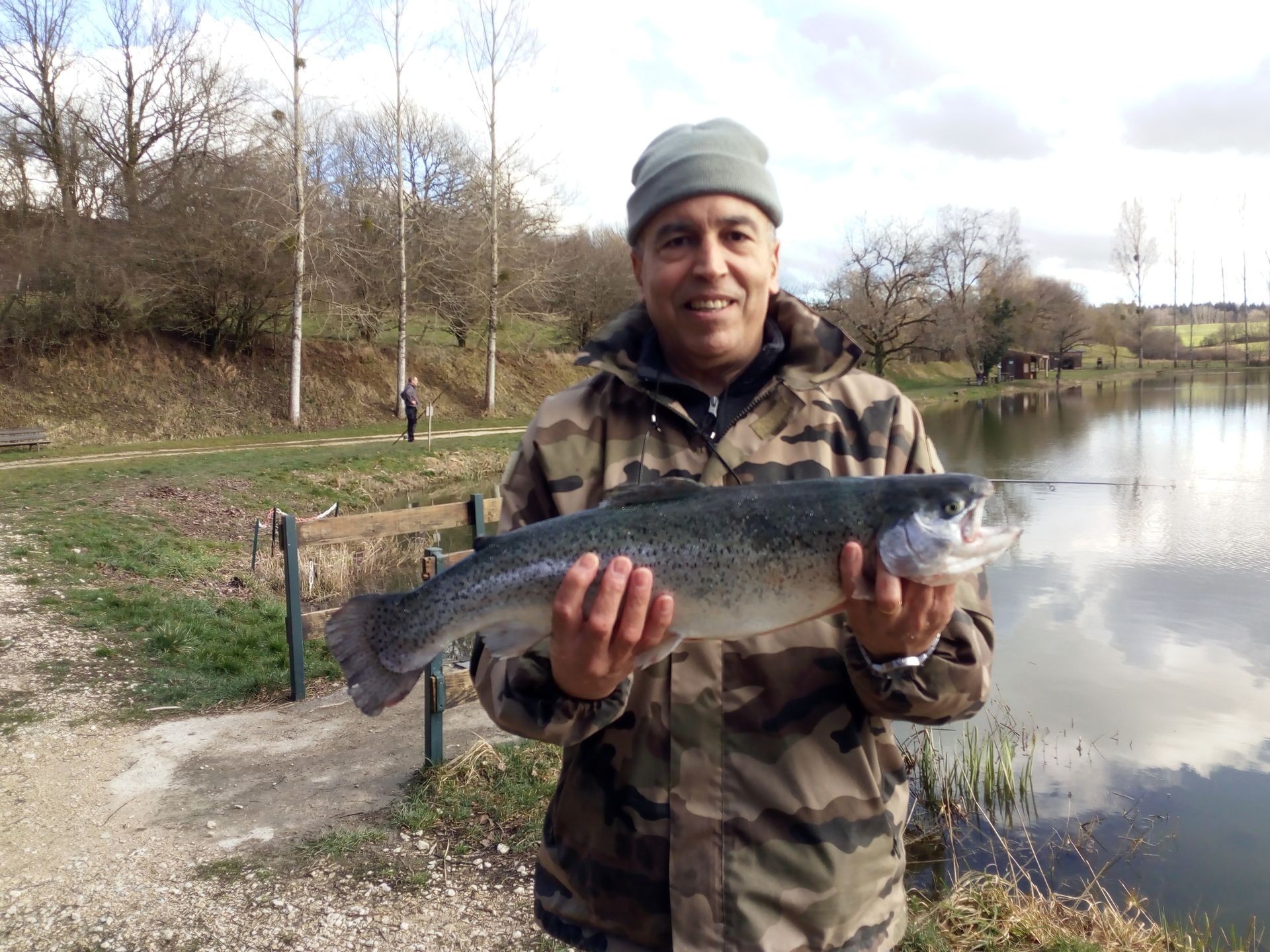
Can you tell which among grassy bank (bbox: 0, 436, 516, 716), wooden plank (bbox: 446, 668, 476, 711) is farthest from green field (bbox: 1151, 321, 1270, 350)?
wooden plank (bbox: 446, 668, 476, 711)

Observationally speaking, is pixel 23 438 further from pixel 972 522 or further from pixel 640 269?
pixel 972 522

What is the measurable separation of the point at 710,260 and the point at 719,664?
117 centimetres

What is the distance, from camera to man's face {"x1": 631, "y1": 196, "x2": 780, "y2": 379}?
99.6 inches

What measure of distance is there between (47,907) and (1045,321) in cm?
9809

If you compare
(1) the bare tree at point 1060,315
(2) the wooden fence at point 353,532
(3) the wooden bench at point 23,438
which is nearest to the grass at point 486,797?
(2) the wooden fence at point 353,532

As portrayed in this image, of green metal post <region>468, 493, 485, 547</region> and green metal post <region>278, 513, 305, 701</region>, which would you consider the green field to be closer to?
green metal post <region>468, 493, 485, 547</region>

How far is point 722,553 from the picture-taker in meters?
2.58

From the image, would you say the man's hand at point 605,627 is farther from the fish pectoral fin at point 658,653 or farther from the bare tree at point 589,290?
the bare tree at point 589,290

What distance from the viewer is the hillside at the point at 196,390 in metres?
29.5

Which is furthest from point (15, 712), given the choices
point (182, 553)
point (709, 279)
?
point (709, 279)

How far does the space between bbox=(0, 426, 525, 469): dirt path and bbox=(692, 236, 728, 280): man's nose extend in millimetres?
24725

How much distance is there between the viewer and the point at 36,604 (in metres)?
11.5

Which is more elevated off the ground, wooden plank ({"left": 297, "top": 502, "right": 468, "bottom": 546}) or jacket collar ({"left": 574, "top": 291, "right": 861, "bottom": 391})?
jacket collar ({"left": 574, "top": 291, "right": 861, "bottom": 391})

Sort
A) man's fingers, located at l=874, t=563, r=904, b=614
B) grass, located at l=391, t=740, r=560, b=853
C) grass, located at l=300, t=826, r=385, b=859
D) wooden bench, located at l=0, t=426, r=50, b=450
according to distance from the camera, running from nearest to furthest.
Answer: man's fingers, located at l=874, t=563, r=904, b=614 < grass, located at l=300, t=826, r=385, b=859 < grass, located at l=391, t=740, r=560, b=853 < wooden bench, located at l=0, t=426, r=50, b=450
